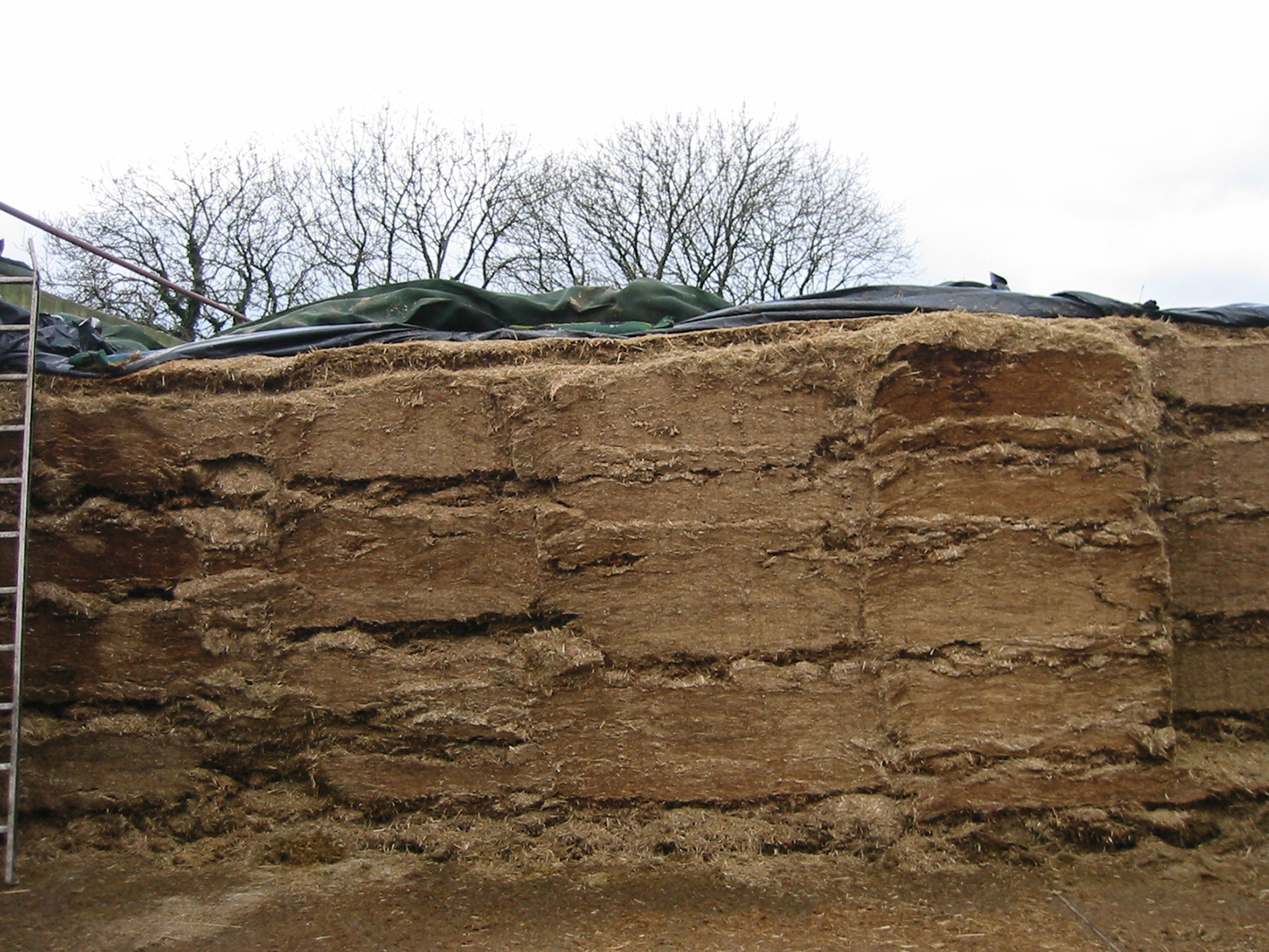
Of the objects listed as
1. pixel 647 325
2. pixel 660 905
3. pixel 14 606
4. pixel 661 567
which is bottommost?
pixel 660 905

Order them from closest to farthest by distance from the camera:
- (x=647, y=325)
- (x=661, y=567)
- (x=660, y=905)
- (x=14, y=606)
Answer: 1. (x=660, y=905)
2. (x=661, y=567)
3. (x=14, y=606)
4. (x=647, y=325)

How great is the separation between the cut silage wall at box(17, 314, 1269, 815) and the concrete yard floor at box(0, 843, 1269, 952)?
26 centimetres

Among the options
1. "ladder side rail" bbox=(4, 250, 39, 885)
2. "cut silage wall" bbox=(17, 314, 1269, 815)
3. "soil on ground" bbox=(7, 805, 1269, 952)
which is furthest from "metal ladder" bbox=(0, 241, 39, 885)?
"soil on ground" bbox=(7, 805, 1269, 952)

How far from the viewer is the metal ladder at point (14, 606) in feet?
10.7

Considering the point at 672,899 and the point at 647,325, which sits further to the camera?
the point at 647,325

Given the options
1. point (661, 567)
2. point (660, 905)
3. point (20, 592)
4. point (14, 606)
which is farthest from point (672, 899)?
point (14, 606)

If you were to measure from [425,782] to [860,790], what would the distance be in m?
1.59

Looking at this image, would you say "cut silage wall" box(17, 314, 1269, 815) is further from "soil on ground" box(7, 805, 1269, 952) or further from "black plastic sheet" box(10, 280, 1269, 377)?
"soil on ground" box(7, 805, 1269, 952)

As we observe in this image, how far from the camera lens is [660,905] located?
2.96m

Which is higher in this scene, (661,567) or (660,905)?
(661,567)

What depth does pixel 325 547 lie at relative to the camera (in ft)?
11.7

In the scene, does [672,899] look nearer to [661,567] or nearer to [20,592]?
[661,567]

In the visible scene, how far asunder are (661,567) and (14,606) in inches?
97.7

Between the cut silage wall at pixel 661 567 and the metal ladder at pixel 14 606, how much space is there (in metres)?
0.11
